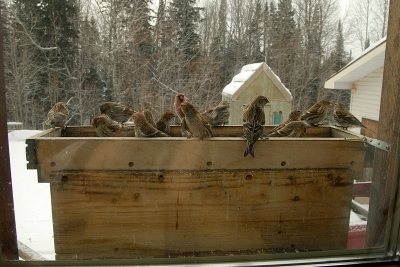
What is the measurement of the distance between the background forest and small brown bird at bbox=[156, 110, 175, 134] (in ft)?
0.28

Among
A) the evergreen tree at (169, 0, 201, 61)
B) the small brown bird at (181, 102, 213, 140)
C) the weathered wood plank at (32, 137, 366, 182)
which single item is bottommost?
the weathered wood plank at (32, 137, 366, 182)

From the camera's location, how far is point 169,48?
2.65 meters

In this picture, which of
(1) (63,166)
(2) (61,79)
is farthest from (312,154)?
(2) (61,79)

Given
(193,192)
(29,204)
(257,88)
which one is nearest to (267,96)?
(257,88)

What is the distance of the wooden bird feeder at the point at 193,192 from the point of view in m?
1.08

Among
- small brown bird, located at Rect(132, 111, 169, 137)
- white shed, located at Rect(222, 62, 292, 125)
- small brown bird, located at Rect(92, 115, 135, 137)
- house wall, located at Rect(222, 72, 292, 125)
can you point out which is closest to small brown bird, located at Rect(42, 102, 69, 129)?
small brown bird, located at Rect(92, 115, 135, 137)

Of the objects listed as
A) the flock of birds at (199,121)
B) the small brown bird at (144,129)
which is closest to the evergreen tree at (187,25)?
the flock of birds at (199,121)

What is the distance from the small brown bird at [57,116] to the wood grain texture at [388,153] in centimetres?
132

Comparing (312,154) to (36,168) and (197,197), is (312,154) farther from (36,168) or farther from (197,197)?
(36,168)

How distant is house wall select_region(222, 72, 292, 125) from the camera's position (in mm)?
2115

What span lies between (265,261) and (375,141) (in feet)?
1.84

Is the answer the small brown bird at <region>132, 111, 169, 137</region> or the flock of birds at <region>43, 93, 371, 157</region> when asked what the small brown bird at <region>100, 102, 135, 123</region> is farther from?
the small brown bird at <region>132, 111, 169, 137</region>

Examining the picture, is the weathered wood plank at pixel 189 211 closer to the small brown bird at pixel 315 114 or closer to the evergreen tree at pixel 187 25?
the small brown bird at pixel 315 114

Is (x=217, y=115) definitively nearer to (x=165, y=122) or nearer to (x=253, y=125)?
(x=165, y=122)
